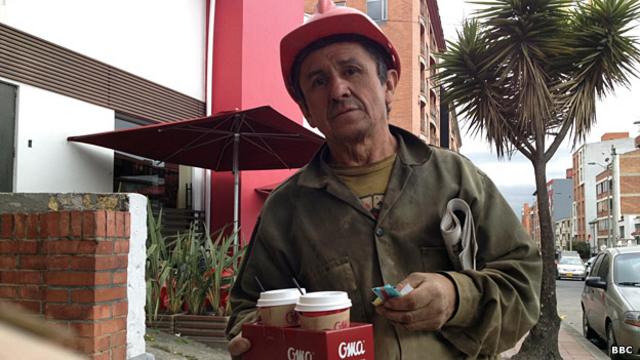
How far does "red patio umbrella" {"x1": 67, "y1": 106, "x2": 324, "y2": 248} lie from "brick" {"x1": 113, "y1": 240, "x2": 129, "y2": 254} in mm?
3680

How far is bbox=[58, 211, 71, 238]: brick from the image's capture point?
3.49 meters

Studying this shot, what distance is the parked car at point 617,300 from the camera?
7.50m

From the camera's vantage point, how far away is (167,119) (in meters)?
9.45

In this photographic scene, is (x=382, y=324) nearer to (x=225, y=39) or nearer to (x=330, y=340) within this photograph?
(x=330, y=340)

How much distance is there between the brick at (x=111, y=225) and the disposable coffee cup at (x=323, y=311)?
2416 mm

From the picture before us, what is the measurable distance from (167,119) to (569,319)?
10357 mm

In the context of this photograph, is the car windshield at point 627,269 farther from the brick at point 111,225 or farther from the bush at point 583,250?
Answer: the bush at point 583,250

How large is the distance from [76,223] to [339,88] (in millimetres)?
2229

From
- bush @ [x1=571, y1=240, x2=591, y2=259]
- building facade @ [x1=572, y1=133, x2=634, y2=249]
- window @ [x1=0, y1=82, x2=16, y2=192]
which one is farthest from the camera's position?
building facade @ [x1=572, y1=133, x2=634, y2=249]

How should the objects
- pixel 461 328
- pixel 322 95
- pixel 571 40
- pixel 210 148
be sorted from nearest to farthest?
pixel 461 328 < pixel 322 95 < pixel 571 40 < pixel 210 148

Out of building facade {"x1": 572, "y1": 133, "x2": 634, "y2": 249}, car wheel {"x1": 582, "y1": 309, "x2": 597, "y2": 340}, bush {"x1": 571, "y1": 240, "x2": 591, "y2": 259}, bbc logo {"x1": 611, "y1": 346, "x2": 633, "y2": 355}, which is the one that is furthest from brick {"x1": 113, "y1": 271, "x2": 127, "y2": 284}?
Result: building facade {"x1": 572, "y1": 133, "x2": 634, "y2": 249}

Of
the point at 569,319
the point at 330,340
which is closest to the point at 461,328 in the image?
the point at 330,340

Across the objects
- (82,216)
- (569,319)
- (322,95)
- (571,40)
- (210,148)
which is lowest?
(569,319)

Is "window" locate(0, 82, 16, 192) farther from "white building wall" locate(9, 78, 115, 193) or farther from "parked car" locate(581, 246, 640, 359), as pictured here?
"parked car" locate(581, 246, 640, 359)
